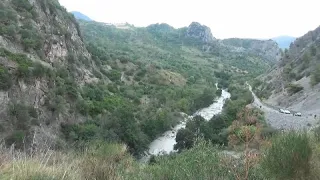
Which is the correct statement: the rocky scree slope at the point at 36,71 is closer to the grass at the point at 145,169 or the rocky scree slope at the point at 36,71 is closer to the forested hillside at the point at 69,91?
the forested hillside at the point at 69,91

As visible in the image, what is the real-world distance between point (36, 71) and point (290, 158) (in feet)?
127

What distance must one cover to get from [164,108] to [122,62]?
73.3 ft

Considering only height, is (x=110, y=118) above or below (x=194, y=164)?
below

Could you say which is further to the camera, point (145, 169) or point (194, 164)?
point (145, 169)

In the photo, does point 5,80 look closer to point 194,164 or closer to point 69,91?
point 69,91

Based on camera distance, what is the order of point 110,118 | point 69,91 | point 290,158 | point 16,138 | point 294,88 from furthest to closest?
point 294,88
point 110,118
point 69,91
point 16,138
point 290,158

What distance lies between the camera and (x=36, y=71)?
136 feet

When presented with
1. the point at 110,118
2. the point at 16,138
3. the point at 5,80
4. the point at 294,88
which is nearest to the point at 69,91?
the point at 110,118

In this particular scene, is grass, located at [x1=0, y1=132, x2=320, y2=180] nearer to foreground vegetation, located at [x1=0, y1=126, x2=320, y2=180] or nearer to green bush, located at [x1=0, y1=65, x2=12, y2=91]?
foreground vegetation, located at [x1=0, y1=126, x2=320, y2=180]

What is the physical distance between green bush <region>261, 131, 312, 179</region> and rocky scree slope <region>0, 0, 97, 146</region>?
21.8 metres

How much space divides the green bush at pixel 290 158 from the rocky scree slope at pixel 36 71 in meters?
21.8

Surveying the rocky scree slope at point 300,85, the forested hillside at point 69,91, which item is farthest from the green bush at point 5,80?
the rocky scree slope at point 300,85

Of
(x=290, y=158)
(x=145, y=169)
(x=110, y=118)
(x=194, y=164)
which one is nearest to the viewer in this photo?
(x=290, y=158)

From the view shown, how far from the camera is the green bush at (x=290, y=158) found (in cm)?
635
